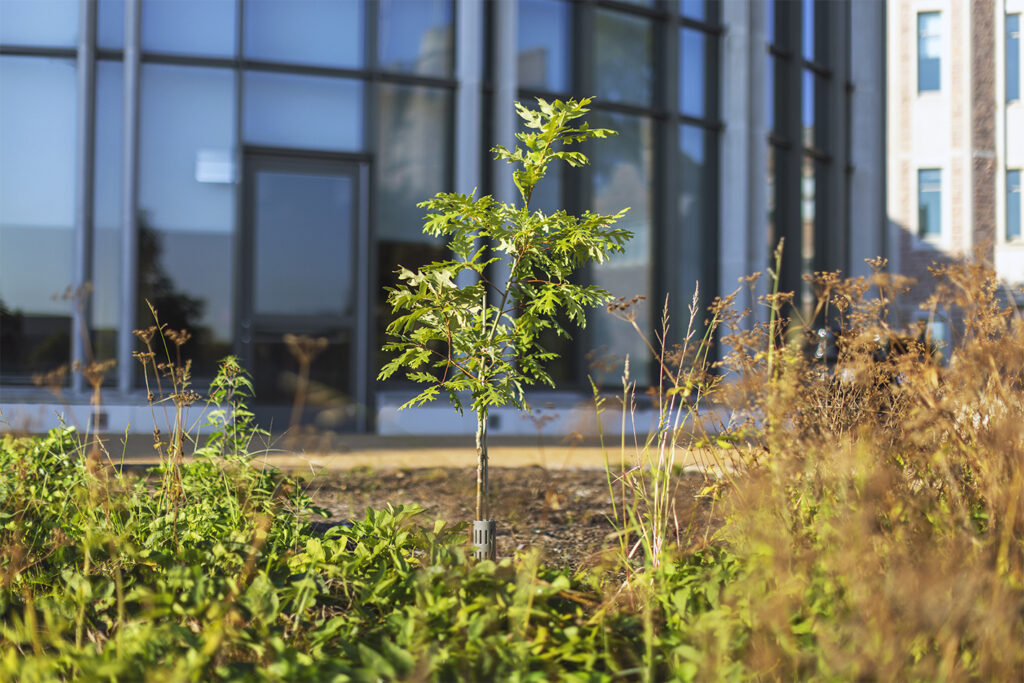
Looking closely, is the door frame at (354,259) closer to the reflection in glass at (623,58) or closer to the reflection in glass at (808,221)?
the reflection in glass at (623,58)

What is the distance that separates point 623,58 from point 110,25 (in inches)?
225

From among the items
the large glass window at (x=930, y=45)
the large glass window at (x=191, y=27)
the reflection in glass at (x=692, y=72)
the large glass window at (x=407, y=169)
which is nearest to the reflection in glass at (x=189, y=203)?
the large glass window at (x=191, y=27)

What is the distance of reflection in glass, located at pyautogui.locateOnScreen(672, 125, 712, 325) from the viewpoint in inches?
445

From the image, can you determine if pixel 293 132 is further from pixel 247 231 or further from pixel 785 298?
pixel 785 298

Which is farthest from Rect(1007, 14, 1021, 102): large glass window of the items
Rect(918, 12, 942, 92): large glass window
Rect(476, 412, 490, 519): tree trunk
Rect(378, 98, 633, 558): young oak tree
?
Rect(476, 412, 490, 519): tree trunk

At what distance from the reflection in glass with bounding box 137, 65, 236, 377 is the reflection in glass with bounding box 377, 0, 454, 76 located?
1740 millimetres

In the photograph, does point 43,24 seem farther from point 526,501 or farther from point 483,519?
point 483,519

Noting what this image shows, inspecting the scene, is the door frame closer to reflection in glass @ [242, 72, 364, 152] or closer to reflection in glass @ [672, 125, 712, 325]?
reflection in glass @ [242, 72, 364, 152]

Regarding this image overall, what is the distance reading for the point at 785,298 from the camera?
294cm

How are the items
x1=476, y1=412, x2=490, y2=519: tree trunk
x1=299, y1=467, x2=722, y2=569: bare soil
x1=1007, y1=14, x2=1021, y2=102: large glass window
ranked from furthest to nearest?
x1=1007, y1=14, x2=1021, y2=102: large glass window, x1=299, y1=467, x2=722, y2=569: bare soil, x1=476, y1=412, x2=490, y2=519: tree trunk

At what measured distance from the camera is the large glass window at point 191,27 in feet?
29.5

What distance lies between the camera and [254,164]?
9047mm

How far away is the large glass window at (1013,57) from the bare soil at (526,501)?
612 inches

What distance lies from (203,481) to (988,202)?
18811 mm
